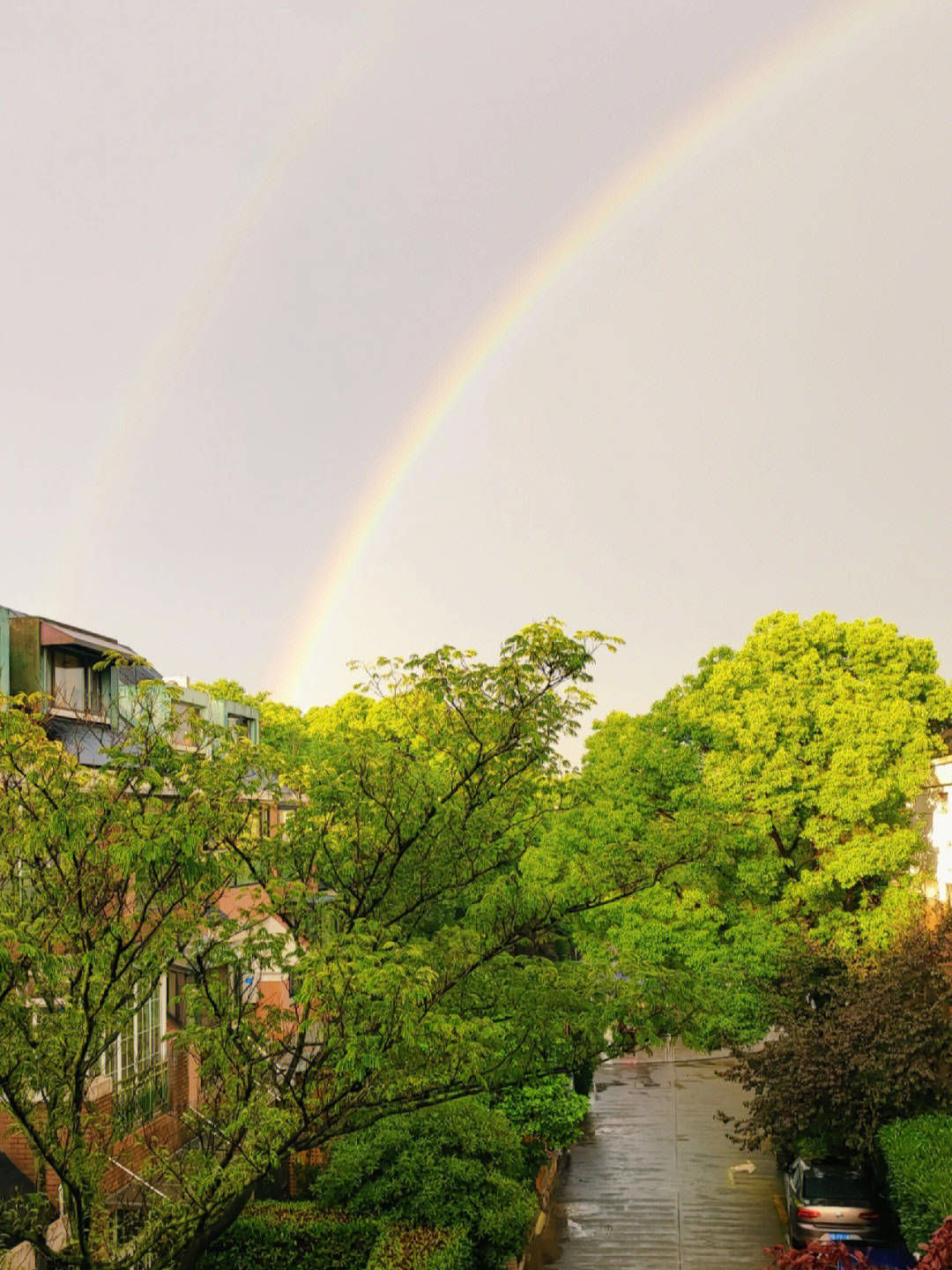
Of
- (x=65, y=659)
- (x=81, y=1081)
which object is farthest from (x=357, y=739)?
(x=65, y=659)

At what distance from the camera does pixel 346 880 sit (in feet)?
46.2

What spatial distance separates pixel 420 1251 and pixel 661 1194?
1120 centimetres

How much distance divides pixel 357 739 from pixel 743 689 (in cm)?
2217

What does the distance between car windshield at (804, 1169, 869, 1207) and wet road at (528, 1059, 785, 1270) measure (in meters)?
1.60

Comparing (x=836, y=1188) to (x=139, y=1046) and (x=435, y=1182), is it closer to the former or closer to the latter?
(x=435, y=1182)

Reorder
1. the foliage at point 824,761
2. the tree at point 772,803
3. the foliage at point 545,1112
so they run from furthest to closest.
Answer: the foliage at point 824,761
the tree at point 772,803
the foliage at point 545,1112

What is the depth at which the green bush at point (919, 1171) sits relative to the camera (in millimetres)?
17047

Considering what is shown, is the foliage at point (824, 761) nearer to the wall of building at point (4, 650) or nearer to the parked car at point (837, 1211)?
the parked car at point (837, 1211)

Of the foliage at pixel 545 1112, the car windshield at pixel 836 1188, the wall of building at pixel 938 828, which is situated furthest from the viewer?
the wall of building at pixel 938 828

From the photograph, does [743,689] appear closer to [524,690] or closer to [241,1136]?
[524,690]

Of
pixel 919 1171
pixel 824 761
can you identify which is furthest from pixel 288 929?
pixel 824 761

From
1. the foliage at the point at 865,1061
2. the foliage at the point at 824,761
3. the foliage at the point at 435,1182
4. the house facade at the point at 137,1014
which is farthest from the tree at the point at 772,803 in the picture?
the house facade at the point at 137,1014

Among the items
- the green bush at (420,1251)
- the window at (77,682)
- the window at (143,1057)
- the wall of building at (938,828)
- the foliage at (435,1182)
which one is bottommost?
the green bush at (420,1251)

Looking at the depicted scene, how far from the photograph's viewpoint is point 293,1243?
18781mm
